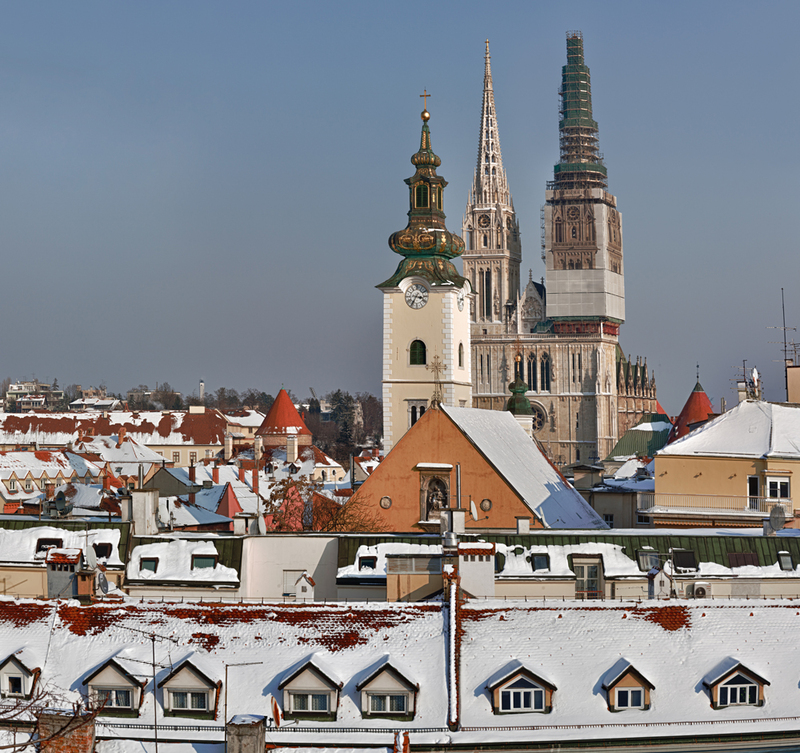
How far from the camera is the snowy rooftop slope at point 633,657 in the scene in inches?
787

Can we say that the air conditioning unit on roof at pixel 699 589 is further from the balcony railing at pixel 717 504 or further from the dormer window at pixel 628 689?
the balcony railing at pixel 717 504

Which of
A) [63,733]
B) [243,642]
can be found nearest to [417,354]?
[243,642]

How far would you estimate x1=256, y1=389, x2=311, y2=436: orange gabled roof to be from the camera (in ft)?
404

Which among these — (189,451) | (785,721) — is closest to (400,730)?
(785,721)

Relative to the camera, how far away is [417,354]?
54594 millimetres

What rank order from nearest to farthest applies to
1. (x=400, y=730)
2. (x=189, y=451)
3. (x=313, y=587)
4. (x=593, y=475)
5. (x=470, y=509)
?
(x=400, y=730) < (x=313, y=587) < (x=470, y=509) < (x=593, y=475) < (x=189, y=451)

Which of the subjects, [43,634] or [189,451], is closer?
[43,634]

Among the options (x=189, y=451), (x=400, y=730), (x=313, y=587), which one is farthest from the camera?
(x=189, y=451)

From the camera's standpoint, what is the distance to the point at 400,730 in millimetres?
19703

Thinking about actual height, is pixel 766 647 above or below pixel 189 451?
below

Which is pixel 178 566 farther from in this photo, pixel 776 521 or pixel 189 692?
pixel 776 521

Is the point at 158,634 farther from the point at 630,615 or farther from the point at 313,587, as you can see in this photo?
the point at 630,615

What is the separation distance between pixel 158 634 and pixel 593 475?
37427mm

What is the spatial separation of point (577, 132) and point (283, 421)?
155ft
